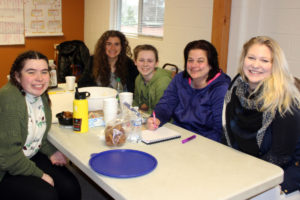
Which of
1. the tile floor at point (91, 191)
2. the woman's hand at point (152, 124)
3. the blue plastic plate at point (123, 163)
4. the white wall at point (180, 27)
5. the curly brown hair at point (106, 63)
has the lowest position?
the tile floor at point (91, 191)

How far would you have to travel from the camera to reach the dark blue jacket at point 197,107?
76.1 inches

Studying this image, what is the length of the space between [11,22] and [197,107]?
3293 mm

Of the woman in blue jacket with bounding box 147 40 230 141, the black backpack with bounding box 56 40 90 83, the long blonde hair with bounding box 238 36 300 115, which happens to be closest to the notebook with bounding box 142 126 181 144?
the woman in blue jacket with bounding box 147 40 230 141

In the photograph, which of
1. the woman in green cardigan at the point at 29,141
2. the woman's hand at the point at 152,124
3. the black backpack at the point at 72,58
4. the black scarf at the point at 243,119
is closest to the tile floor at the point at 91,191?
the woman in green cardigan at the point at 29,141

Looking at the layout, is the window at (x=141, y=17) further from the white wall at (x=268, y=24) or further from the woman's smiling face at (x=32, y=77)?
the woman's smiling face at (x=32, y=77)

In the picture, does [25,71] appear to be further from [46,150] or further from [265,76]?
[265,76]

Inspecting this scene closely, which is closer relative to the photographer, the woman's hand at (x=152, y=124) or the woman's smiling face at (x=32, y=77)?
the woman's smiling face at (x=32, y=77)

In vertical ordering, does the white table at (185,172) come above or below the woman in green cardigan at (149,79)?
below

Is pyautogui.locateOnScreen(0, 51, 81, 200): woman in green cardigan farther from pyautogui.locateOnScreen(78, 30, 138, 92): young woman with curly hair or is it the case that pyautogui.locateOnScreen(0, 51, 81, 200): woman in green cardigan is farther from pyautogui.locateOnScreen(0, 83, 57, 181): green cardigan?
pyautogui.locateOnScreen(78, 30, 138, 92): young woman with curly hair

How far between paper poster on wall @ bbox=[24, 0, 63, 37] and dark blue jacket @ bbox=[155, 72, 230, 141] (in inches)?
121

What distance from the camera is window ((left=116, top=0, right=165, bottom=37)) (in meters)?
3.70

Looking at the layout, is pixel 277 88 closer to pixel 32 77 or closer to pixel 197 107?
pixel 197 107

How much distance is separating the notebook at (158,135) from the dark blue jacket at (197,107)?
0.61 ft

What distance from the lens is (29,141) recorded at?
166 centimetres
